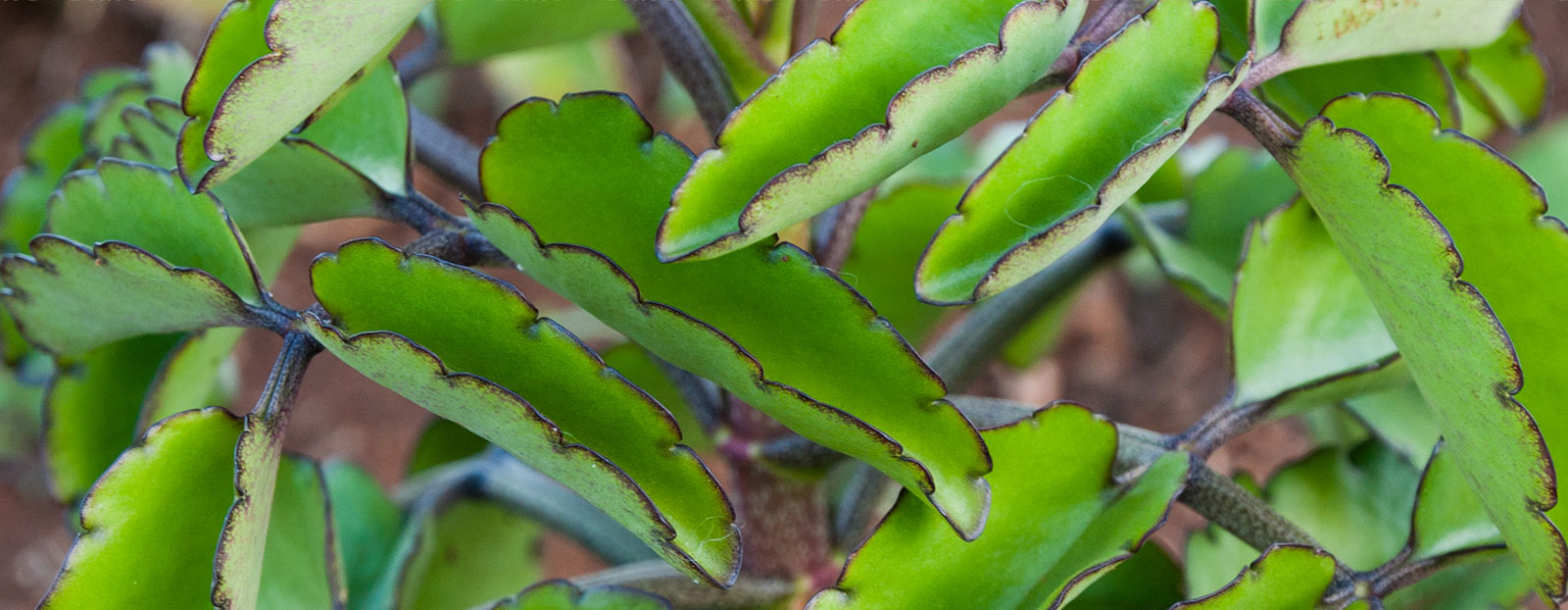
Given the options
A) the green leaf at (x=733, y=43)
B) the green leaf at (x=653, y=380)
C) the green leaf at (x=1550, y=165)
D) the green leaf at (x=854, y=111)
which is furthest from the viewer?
the green leaf at (x=653, y=380)

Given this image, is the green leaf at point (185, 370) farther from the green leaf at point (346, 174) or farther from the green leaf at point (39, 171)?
the green leaf at point (39, 171)

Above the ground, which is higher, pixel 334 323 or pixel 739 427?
pixel 334 323

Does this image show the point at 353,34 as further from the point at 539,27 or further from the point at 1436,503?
the point at 1436,503

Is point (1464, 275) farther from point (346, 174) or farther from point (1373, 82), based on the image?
point (346, 174)

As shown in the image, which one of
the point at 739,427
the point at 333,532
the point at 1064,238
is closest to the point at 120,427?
the point at 333,532

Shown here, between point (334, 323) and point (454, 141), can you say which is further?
point (454, 141)

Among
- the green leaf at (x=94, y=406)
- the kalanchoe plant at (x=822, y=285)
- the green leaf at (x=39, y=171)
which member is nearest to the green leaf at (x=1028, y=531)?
the kalanchoe plant at (x=822, y=285)

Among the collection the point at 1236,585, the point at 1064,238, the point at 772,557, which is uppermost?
the point at 1064,238
